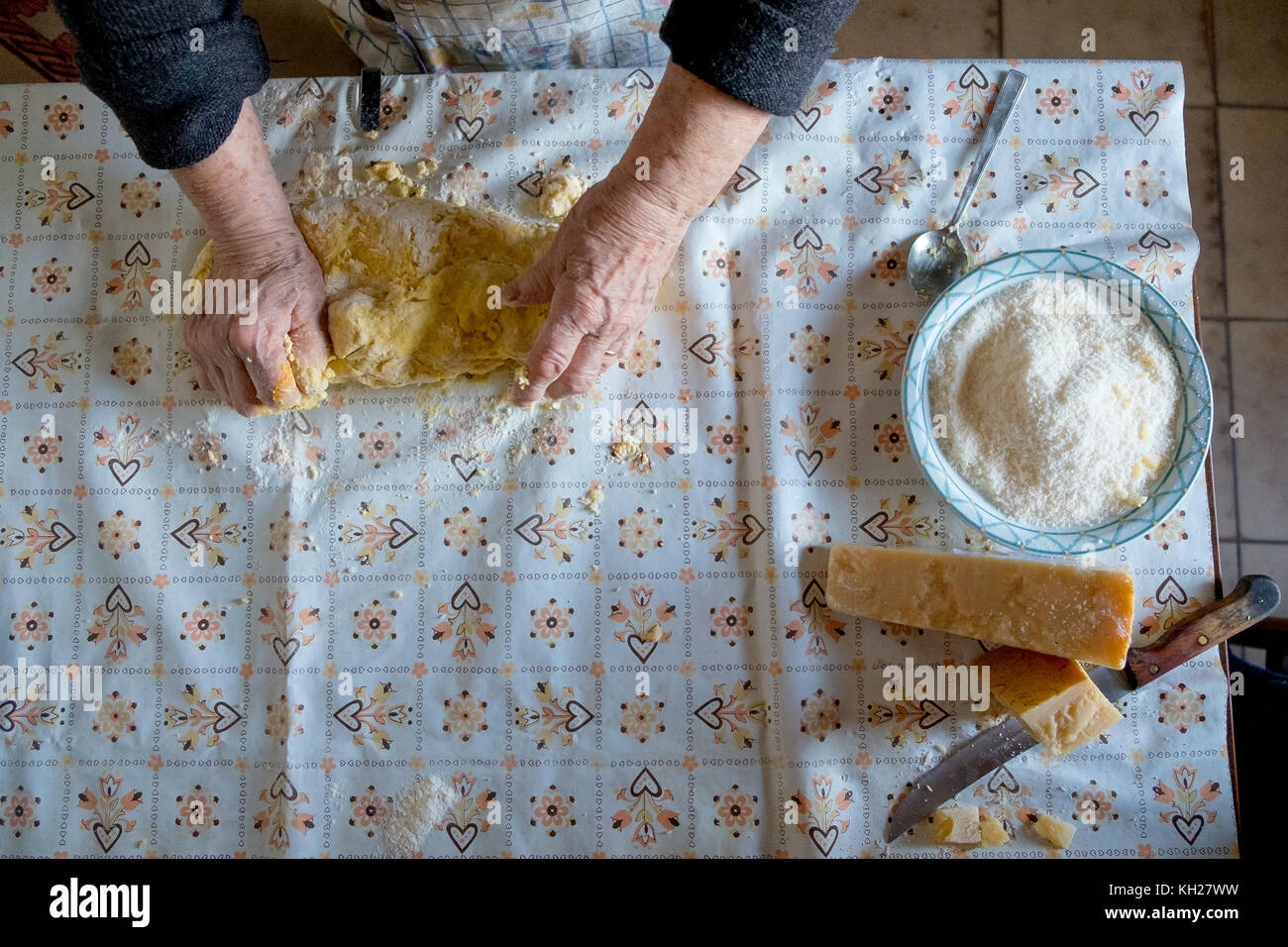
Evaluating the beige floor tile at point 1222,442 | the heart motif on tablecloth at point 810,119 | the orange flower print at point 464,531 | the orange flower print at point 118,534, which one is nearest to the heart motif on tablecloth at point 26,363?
the orange flower print at point 118,534

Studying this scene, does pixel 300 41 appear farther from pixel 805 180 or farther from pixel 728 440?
pixel 728 440

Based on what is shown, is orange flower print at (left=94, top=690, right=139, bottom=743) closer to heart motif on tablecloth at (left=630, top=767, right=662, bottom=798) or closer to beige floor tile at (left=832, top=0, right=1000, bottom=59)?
heart motif on tablecloth at (left=630, top=767, right=662, bottom=798)

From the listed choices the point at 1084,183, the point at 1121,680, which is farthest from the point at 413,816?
the point at 1084,183

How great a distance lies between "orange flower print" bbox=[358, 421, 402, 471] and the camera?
1.92m

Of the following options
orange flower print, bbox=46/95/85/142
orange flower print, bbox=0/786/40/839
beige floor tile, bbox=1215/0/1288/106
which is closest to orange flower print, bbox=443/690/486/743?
orange flower print, bbox=0/786/40/839

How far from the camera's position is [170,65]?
134 centimetres

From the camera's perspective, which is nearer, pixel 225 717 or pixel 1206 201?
pixel 225 717

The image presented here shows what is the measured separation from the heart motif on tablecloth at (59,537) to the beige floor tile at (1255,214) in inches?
121

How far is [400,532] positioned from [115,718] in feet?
2.30

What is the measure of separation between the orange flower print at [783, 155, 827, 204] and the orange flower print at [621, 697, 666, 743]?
1.14 metres

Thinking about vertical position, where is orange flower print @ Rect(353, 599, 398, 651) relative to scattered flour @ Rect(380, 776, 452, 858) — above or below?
above

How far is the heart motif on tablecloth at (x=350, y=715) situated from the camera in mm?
1855
